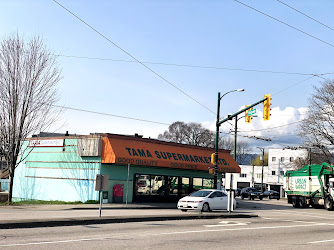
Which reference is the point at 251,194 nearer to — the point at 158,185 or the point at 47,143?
the point at 158,185

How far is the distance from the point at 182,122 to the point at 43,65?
5587 centimetres

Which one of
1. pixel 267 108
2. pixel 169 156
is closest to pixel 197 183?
pixel 169 156

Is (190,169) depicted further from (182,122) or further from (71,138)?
(182,122)

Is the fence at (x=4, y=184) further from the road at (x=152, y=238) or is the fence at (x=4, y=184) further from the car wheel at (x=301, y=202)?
the road at (x=152, y=238)

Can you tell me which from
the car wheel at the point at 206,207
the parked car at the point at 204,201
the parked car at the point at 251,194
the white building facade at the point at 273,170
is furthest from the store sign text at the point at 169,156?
the white building facade at the point at 273,170

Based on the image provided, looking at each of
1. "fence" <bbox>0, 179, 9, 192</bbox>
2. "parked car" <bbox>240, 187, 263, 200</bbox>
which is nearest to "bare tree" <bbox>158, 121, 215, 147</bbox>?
"parked car" <bbox>240, 187, 263, 200</bbox>

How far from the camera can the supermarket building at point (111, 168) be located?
30.6 m

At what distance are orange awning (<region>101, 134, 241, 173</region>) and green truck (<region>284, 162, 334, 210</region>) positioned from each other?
5919 millimetres

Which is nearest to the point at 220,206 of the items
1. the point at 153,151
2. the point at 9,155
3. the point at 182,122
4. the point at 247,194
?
the point at 153,151

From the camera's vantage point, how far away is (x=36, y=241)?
34.5ft

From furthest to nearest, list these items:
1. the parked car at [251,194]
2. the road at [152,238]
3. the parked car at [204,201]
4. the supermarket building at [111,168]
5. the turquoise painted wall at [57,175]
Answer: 1. the parked car at [251,194]
2. the turquoise painted wall at [57,175]
3. the supermarket building at [111,168]
4. the parked car at [204,201]
5. the road at [152,238]

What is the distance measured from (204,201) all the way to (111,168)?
9289mm

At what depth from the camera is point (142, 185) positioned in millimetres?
32844

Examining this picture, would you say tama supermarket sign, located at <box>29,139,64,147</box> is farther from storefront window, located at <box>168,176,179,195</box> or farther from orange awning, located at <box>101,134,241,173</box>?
storefront window, located at <box>168,176,179,195</box>
